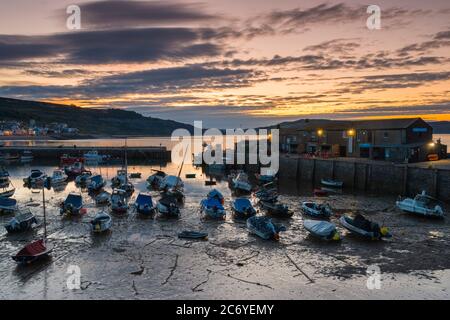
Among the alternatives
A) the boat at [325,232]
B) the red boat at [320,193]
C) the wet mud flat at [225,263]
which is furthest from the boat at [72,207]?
the red boat at [320,193]

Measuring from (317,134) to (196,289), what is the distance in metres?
54.7

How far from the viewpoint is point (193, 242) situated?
91.8ft

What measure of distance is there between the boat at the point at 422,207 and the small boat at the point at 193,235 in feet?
62.7

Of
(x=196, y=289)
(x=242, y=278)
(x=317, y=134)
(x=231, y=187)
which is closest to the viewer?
(x=196, y=289)

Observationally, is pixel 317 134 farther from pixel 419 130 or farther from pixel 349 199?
pixel 349 199

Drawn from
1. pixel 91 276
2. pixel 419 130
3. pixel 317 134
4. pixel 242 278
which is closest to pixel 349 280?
pixel 242 278

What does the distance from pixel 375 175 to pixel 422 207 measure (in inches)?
602

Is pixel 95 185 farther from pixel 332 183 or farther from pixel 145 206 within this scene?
pixel 332 183

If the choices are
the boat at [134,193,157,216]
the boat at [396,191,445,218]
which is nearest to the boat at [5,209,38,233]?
the boat at [134,193,157,216]

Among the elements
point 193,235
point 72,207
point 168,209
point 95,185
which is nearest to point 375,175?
point 168,209

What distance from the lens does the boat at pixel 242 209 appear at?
35281mm

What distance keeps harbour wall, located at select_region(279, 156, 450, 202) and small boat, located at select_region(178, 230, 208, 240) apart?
2707 centimetres

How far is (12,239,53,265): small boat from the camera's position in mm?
22969

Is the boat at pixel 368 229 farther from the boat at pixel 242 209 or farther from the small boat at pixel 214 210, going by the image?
the small boat at pixel 214 210
